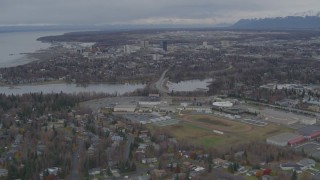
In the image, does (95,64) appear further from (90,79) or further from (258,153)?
(258,153)

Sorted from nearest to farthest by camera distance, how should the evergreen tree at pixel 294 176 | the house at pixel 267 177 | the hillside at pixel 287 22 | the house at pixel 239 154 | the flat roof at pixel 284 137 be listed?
the evergreen tree at pixel 294 176 < the house at pixel 267 177 < the house at pixel 239 154 < the flat roof at pixel 284 137 < the hillside at pixel 287 22

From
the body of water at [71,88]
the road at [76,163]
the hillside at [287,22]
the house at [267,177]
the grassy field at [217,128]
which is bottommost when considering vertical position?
the hillside at [287,22]

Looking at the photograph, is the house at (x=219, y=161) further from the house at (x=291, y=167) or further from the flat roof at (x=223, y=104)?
the flat roof at (x=223, y=104)

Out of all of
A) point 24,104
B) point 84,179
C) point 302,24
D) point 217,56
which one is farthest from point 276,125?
point 302,24

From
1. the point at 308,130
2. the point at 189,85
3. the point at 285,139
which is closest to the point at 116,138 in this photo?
the point at 285,139

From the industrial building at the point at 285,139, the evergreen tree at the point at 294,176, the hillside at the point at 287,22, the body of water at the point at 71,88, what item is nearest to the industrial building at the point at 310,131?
the industrial building at the point at 285,139

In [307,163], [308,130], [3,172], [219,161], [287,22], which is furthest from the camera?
[287,22]

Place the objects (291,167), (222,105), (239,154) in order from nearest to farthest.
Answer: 1. (291,167)
2. (239,154)
3. (222,105)

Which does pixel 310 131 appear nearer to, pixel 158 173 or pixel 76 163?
pixel 158 173
